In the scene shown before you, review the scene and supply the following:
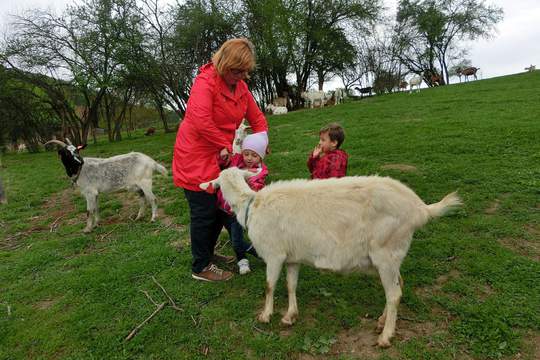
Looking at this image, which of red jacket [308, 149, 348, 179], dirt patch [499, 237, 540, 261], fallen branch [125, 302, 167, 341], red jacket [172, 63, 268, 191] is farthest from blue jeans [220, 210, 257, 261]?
dirt patch [499, 237, 540, 261]

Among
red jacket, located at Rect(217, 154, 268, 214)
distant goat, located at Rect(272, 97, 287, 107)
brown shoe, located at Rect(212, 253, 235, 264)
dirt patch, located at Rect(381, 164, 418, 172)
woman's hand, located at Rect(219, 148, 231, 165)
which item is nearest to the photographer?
woman's hand, located at Rect(219, 148, 231, 165)

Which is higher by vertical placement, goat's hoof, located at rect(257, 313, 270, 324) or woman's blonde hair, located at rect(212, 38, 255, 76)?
woman's blonde hair, located at rect(212, 38, 255, 76)

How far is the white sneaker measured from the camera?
4.06 meters

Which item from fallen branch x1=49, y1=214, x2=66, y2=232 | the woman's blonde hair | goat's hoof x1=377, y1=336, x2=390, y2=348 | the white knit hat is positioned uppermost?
the woman's blonde hair

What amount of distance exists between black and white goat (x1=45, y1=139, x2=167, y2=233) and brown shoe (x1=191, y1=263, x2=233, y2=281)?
274cm

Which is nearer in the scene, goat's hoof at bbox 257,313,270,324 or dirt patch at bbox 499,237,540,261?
goat's hoof at bbox 257,313,270,324

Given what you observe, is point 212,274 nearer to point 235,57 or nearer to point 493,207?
point 235,57

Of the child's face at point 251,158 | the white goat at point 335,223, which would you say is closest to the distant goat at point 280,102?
the child's face at point 251,158

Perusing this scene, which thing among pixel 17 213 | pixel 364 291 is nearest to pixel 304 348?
pixel 364 291

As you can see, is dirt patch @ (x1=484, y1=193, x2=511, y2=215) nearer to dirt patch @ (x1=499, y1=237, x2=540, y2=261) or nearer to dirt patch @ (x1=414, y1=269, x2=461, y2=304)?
dirt patch @ (x1=499, y1=237, x2=540, y2=261)

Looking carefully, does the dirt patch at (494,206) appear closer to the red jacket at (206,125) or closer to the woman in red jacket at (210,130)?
the woman in red jacket at (210,130)

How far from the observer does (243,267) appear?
4090 mm

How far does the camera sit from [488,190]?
5.43 meters

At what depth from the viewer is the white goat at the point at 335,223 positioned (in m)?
2.63
